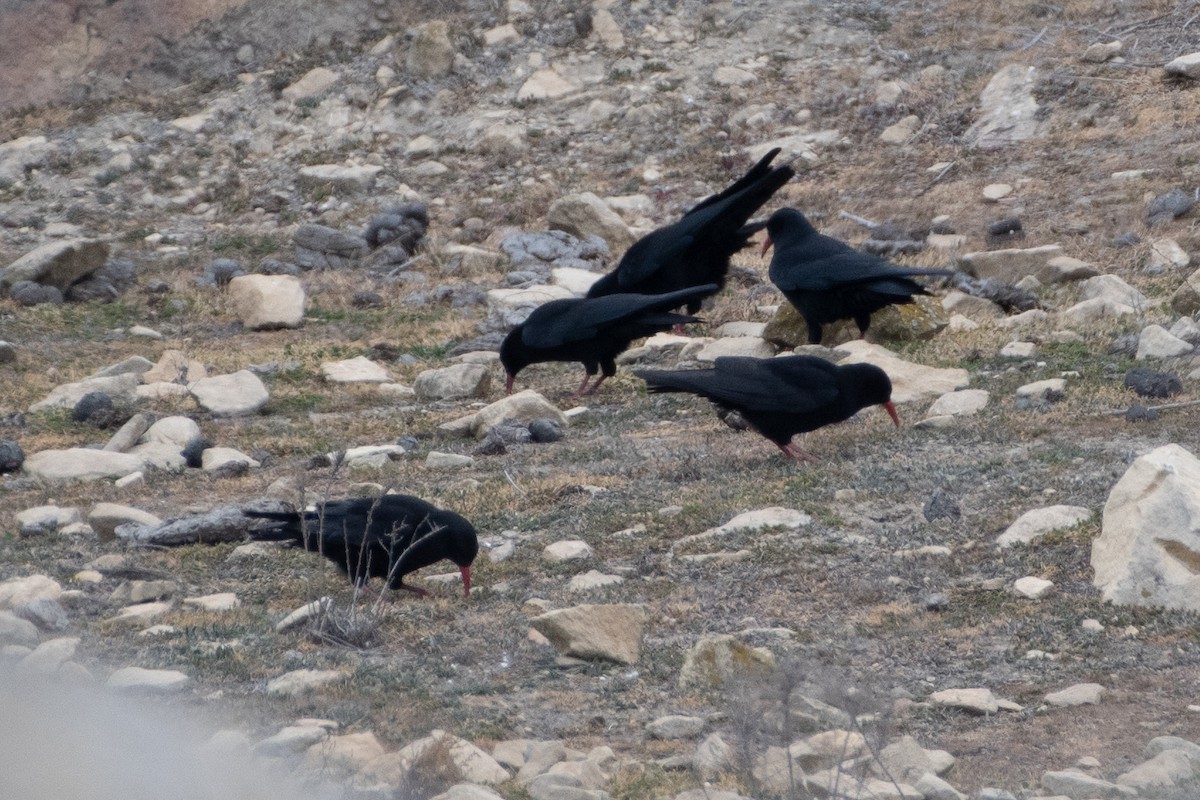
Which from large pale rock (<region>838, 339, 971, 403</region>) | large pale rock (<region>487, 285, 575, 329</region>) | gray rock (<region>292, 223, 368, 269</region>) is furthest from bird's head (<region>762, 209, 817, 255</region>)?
gray rock (<region>292, 223, 368, 269</region>)

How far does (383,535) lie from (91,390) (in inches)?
227

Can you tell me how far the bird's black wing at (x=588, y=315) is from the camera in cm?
1021

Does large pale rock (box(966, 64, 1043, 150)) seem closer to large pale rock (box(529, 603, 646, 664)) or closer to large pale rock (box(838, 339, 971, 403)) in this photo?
large pale rock (box(838, 339, 971, 403))

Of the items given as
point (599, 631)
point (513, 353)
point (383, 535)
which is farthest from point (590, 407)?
point (599, 631)

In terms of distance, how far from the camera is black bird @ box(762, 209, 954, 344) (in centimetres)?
1020

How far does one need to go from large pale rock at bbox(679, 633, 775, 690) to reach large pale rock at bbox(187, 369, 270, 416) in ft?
22.0

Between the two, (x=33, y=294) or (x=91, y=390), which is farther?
(x=33, y=294)

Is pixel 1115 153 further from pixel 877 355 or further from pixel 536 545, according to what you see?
pixel 536 545

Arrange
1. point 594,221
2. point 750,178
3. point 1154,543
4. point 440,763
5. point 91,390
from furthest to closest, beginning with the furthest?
1. point 594,221
2. point 750,178
3. point 91,390
4. point 1154,543
5. point 440,763

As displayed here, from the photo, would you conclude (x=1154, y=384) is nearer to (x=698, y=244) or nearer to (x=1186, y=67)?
(x=698, y=244)

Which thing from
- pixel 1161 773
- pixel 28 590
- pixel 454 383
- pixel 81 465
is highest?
pixel 1161 773

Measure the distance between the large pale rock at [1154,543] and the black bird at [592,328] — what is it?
468 cm

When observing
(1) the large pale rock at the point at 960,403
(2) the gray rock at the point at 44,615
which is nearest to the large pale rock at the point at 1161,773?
(2) the gray rock at the point at 44,615

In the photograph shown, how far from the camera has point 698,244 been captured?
1180 cm
